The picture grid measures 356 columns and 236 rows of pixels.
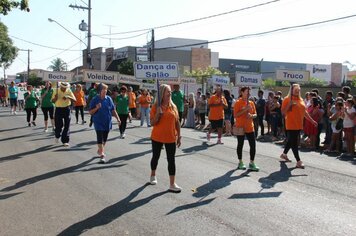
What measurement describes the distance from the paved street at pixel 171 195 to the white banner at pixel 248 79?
27.2 ft

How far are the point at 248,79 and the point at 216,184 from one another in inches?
499

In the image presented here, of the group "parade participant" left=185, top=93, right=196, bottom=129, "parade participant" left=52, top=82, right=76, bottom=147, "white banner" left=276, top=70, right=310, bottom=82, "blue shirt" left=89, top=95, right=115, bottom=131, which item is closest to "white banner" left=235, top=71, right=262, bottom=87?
"white banner" left=276, top=70, right=310, bottom=82

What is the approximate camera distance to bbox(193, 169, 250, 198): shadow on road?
7.67 m

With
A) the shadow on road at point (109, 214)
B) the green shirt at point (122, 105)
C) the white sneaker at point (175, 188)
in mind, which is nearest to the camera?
the shadow on road at point (109, 214)

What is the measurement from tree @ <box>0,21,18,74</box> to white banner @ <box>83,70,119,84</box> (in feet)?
97.5

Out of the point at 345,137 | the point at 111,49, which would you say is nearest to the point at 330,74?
the point at 111,49

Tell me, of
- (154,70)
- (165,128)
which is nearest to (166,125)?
(165,128)

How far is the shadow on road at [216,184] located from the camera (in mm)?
7672

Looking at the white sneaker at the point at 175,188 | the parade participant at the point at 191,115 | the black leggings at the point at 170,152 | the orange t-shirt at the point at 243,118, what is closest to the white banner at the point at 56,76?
the parade participant at the point at 191,115

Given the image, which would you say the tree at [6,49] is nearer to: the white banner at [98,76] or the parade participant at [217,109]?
the white banner at [98,76]

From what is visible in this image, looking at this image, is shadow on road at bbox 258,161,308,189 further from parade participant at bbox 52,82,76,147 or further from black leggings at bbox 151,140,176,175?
parade participant at bbox 52,82,76,147

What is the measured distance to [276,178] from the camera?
9.16m

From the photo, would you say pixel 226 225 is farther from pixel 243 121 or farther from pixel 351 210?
pixel 243 121

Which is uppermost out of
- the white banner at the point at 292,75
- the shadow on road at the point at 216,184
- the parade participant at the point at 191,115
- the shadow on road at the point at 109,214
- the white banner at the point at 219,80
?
Result: the white banner at the point at 292,75
